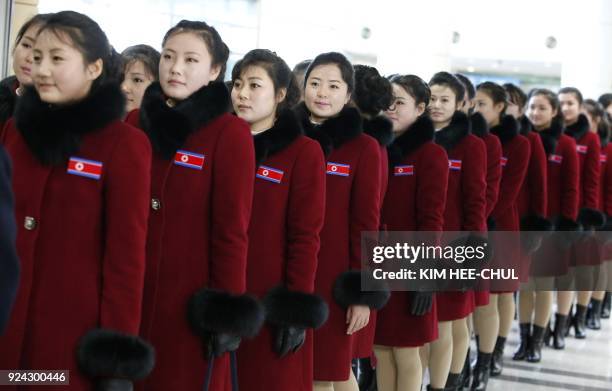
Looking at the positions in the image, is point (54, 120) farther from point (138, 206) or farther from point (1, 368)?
point (1, 368)

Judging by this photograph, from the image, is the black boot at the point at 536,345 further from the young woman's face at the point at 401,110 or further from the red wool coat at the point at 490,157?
the young woman's face at the point at 401,110

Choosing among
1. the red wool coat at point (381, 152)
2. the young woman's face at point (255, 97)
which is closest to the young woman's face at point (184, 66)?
the young woman's face at point (255, 97)

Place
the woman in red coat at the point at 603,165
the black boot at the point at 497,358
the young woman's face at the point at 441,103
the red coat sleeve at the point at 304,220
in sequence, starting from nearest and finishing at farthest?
the red coat sleeve at the point at 304,220, the young woman's face at the point at 441,103, the black boot at the point at 497,358, the woman in red coat at the point at 603,165

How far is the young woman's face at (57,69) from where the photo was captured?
2.15 m

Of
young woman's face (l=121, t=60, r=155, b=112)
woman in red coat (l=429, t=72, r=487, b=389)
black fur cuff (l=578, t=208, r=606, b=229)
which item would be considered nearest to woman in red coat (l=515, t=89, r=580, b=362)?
black fur cuff (l=578, t=208, r=606, b=229)

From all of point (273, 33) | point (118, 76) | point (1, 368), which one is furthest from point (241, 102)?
point (273, 33)

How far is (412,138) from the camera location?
13.7 feet

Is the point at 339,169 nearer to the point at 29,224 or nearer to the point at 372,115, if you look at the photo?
the point at 372,115

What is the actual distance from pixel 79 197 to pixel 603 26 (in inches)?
383

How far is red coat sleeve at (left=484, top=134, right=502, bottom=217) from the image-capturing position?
511 centimetres

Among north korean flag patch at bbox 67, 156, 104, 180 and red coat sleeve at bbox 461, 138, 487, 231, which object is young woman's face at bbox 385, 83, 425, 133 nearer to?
red coat sleeve at bbox 461, 138, 487, 231

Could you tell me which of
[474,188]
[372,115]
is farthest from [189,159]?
[474,188]

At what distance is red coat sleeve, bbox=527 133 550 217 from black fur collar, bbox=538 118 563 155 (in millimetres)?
380

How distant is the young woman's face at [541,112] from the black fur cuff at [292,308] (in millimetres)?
3796
